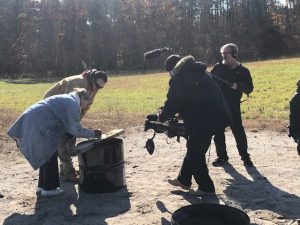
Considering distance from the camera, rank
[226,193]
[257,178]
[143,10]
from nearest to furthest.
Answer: [226,193] < [257,178] < [143,10]

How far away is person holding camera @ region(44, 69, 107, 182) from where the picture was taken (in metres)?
7.11

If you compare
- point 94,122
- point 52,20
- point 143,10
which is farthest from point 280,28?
point 94,122

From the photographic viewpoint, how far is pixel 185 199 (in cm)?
666

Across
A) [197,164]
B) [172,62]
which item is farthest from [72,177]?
[172,62]

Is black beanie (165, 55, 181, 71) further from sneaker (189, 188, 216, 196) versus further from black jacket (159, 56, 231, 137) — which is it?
sneaker (189, 188, 216, 196)

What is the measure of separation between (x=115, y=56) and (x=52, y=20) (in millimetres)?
11390

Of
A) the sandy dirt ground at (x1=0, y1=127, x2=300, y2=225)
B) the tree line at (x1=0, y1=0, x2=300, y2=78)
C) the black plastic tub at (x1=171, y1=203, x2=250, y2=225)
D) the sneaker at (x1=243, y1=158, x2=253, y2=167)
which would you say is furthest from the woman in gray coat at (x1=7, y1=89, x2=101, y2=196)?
Result: the tree line at (x1=0, y1=0, x2=300, y2=78)

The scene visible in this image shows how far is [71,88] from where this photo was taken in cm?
733

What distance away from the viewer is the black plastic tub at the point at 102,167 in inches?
273

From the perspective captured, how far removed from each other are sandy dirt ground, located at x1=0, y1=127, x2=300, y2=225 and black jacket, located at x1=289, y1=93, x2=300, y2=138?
3.32 ft

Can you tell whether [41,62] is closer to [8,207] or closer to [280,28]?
[280,28]

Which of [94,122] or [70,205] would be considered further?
[94,122]

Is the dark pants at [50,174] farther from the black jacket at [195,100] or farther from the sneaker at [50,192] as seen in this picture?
the black jacket at [195,100]

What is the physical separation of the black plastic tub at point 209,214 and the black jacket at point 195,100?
144 centimetres
